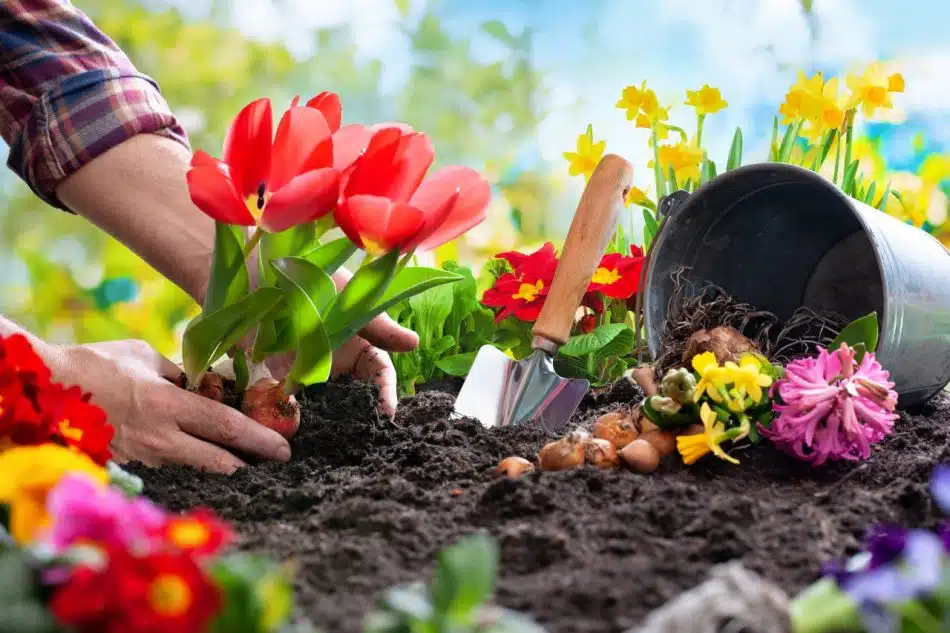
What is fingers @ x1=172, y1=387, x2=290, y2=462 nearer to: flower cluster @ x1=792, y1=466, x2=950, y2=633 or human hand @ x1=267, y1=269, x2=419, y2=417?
human hand @ x1=267, y1=269, x2=419, y2=417

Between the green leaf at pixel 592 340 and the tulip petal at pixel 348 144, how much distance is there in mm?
647

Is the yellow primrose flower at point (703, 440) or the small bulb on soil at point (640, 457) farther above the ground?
the yellow primrose flower at point (703, 440)

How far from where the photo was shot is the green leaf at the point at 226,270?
987 mm

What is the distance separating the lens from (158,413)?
101 centimetres

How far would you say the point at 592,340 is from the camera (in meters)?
1.56

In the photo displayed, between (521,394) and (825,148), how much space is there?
84 centimetres

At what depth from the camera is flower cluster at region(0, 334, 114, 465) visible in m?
0.74

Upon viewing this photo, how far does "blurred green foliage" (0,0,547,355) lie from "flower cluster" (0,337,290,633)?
91.3 inches

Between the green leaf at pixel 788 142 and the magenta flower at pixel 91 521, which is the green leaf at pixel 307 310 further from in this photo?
the green leaf at pixel 788 142

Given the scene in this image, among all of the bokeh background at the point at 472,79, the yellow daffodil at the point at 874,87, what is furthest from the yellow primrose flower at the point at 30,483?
the bokeh background at the point at 472,79

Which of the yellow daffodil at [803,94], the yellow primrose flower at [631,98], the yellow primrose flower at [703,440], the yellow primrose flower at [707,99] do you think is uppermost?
the yellow daffodil at [803,94]

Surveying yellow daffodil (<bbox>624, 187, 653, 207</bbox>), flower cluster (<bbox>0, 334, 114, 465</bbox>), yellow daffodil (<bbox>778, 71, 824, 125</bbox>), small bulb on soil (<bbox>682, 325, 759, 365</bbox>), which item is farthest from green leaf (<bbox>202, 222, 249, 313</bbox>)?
yellow daffodil (<bbox>778, 71, 824, 125</bbox>)

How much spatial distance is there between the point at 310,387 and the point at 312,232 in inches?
9.0

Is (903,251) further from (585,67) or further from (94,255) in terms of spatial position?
(94,255)
